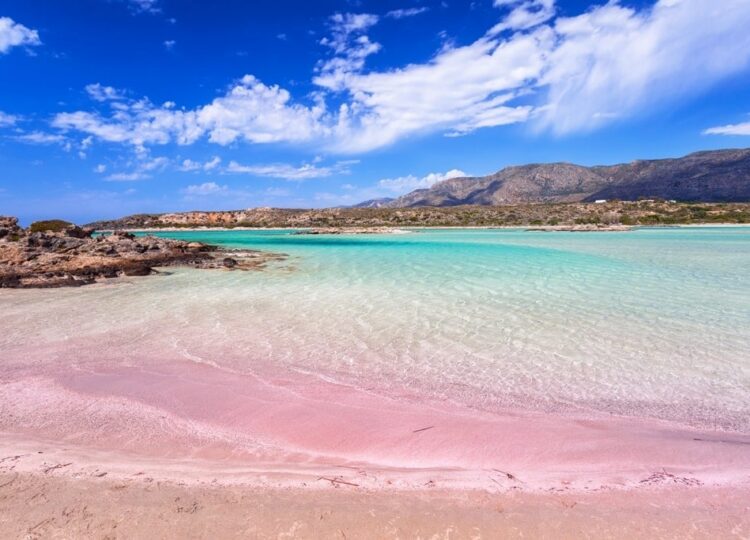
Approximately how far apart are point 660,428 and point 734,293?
10.3m

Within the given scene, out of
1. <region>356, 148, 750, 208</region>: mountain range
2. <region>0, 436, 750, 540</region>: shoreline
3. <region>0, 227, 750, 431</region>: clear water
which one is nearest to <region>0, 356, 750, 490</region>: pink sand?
<region>0, 436, 750, 540</region>: shoreline

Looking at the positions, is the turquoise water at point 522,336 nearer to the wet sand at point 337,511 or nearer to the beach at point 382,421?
the beach at point 382,421

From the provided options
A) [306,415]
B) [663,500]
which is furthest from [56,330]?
[663,500]

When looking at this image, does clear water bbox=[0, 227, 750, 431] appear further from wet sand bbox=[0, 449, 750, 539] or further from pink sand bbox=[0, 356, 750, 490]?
wet sand bbox=[0, 449, 750, 539]

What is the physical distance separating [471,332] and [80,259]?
21.6 meters

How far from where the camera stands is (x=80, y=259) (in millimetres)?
21328

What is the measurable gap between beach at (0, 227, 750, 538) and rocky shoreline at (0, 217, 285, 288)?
861cm

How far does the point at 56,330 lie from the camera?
9148mm

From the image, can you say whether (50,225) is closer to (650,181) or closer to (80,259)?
(80,259)

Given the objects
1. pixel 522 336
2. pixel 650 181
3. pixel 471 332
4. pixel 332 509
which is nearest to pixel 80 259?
pixel 471 332

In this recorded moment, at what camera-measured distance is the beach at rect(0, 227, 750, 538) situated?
10.4 ft

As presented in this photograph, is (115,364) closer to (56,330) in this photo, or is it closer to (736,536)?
(56,330)

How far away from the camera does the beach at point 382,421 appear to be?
3184 millimetres

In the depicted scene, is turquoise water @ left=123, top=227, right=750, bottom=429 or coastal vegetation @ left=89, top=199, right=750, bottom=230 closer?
turquoise water @ left=123, top=227, right=750, bottom=429
